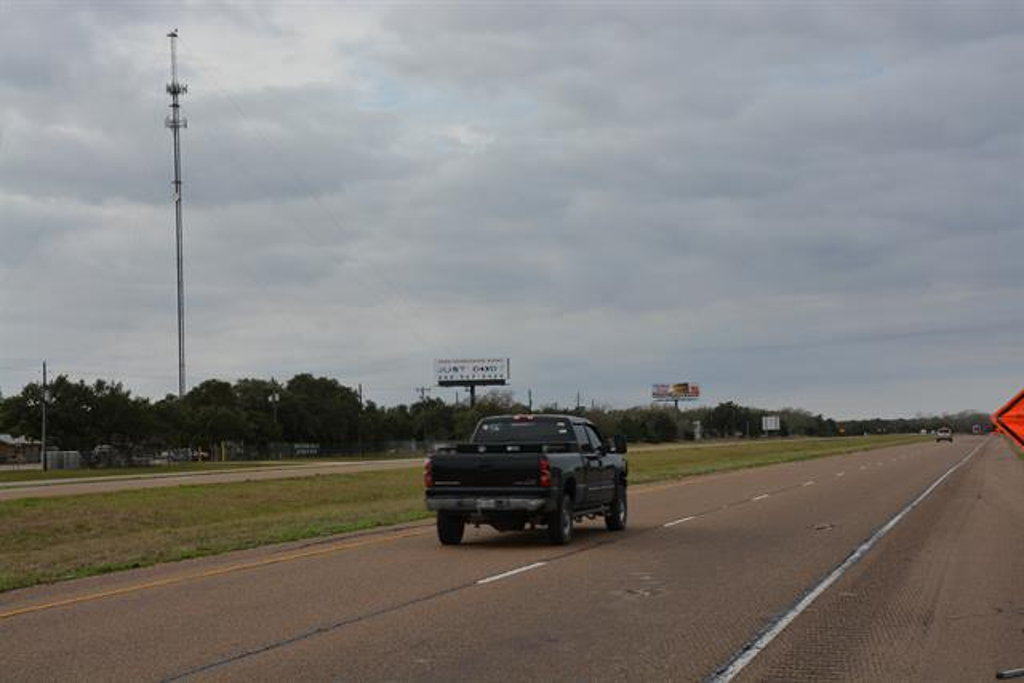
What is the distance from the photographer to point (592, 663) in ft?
28.5

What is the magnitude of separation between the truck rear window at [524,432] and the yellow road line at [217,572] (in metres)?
2.19

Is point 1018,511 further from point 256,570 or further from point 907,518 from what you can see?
point 256,570

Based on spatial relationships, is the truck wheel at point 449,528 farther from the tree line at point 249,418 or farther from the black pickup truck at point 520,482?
the tree line at point 249,418

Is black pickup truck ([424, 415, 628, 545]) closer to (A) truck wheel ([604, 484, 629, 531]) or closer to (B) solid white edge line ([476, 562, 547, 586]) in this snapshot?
(A) truck wheel ([604, 484, 629, 531])

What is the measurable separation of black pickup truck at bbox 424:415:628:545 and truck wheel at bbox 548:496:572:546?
15mm

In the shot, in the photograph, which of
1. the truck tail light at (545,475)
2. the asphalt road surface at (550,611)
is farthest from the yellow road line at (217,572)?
the truck tail light at (545,475)

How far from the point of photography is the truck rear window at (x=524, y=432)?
19875mm

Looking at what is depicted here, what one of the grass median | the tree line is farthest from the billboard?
the grass median

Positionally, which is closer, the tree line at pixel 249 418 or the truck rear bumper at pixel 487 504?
the truck rear bumper at pixel 487 504

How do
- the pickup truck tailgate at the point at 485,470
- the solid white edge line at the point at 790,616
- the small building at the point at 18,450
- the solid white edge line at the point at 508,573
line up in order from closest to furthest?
1. the solid white edge line at the point at 790,616
2. the solid white edge line at the point at 508,573
3. the pickup truck tailgate at the point at 485,470
4. the small building at the point at 18,450

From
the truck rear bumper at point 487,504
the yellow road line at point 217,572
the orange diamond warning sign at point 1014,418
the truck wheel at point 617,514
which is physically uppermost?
the orange diamond warning sign at point 1014,418

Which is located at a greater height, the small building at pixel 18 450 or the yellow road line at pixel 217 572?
the small building at pixel 18 450

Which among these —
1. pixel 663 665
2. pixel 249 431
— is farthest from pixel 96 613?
pixel 249 431

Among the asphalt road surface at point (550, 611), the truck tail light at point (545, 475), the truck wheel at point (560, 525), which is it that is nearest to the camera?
the asphalt road surface at point (550, 611)
